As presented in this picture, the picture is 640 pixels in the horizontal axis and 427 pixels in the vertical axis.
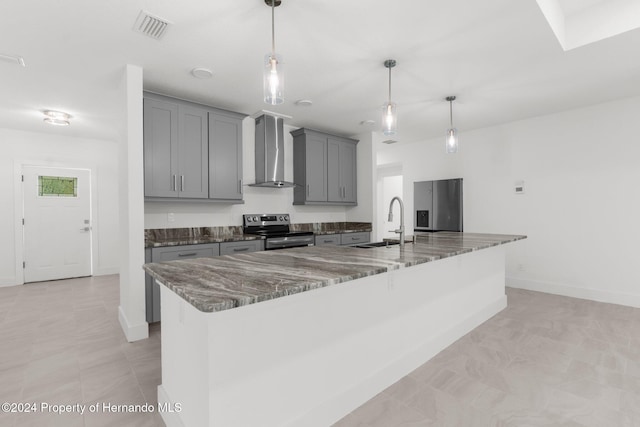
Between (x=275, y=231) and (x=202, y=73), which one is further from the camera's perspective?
(x=275, y=231)

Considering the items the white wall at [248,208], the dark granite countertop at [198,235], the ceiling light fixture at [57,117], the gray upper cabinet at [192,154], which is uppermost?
the ceiling light fixture at [57,117]

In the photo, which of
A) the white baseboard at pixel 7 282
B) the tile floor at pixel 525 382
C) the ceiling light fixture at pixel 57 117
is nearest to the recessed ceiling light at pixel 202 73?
the ceiling light fixture at pixel 57 117

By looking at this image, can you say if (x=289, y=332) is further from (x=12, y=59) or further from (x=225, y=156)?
(x=12, y=59)

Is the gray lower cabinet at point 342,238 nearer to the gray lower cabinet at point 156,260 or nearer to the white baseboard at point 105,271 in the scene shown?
the gray lower cabinet at point 156,260

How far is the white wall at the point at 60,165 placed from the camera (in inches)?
195

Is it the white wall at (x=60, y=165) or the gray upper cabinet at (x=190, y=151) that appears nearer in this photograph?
the gray upper cabinet at (x=190, y=151)

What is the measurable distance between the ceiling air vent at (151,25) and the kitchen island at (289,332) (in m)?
1.71

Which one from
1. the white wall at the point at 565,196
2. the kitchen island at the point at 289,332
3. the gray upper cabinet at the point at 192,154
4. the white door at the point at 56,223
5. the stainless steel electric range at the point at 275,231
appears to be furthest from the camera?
the white door at the point at 56,223

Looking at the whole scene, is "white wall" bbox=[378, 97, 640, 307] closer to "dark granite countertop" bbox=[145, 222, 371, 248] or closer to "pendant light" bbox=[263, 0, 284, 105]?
"dark granite countertop" bbox=[145, 222, 371, 248]

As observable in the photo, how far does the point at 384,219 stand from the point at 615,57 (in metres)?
4.73

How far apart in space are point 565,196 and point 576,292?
51.2 inches

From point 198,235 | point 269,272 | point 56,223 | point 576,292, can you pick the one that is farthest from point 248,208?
point 576,292

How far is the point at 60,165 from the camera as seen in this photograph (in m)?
5.39

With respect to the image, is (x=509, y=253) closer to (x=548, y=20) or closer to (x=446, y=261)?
(x=446, y=261)
